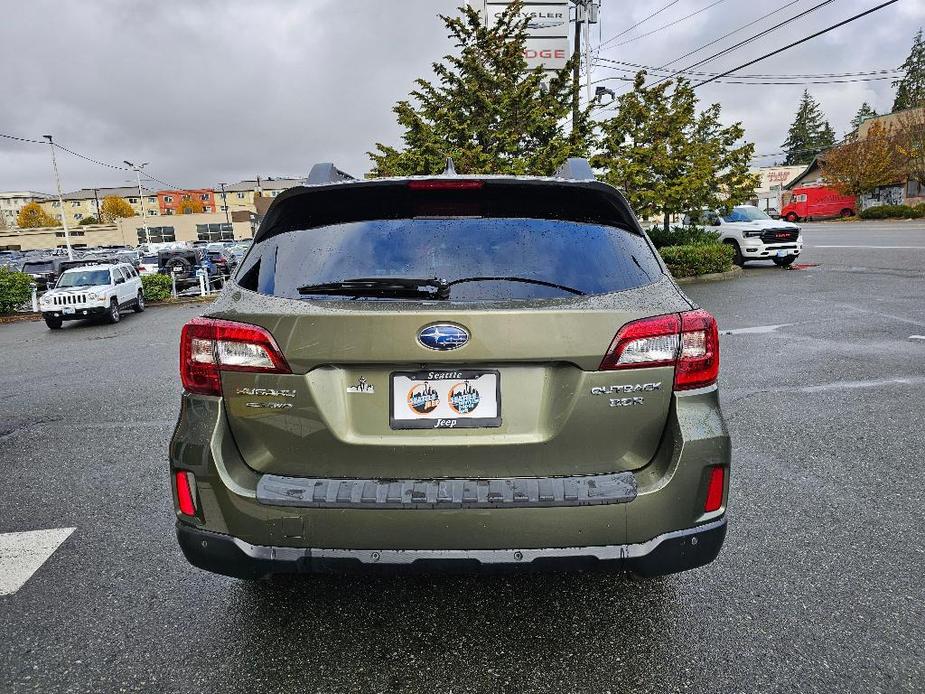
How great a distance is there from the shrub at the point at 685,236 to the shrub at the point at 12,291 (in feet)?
66.2

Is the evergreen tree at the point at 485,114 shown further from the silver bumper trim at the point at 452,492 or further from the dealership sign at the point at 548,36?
the silver bumper trim at the point at 452,492

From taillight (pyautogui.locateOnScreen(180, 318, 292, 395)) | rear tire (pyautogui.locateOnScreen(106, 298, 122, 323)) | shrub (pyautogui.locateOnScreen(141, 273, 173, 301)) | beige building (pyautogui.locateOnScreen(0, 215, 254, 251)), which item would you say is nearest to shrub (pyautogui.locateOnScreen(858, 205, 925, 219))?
shrub (pyautogui.locateOnScreen(141, 273, 173, 301))

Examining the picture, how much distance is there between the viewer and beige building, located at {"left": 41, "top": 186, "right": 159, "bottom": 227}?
139750 mm

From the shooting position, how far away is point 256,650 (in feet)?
7.83

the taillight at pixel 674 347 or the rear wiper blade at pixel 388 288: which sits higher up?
the rear wiper blade at pixel 388 288

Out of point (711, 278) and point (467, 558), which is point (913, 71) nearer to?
point (711, 278)

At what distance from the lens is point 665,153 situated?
683 inches

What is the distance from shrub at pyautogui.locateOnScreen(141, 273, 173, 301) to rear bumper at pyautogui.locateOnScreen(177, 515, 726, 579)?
71.1ft

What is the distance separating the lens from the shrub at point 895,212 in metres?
41.9

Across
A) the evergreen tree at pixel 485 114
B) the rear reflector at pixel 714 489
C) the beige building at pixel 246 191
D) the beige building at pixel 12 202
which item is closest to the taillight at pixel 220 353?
the rear reflector at pixel 714 489

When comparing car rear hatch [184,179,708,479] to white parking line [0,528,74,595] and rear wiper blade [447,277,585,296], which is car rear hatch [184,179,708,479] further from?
white parking line [0,528,74,595]

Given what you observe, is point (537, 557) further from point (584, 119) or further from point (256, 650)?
point (584, 119)

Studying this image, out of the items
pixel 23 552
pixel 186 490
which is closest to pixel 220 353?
pixel 186 490

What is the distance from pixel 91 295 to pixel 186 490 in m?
16.5
